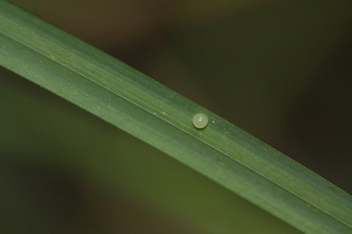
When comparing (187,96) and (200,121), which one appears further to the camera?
(187,96)

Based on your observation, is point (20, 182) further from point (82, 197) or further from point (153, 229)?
point (153, 229)

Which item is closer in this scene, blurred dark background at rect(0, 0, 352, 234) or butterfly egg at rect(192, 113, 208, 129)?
butterfly egg at rect(192, 113, 208, 129)

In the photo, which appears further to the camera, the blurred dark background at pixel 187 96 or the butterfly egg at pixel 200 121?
the blurred dark background at pixel 187 96

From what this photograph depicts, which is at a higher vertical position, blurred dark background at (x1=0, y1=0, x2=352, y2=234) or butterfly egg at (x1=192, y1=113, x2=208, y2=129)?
blurred dark background at (x1=0, y1=0, x2=352, y2=234)

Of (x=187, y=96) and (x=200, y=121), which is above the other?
(x=187, y=96)

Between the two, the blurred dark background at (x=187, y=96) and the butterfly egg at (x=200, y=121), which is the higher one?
the blurred dark background at (x=187, y=96)
